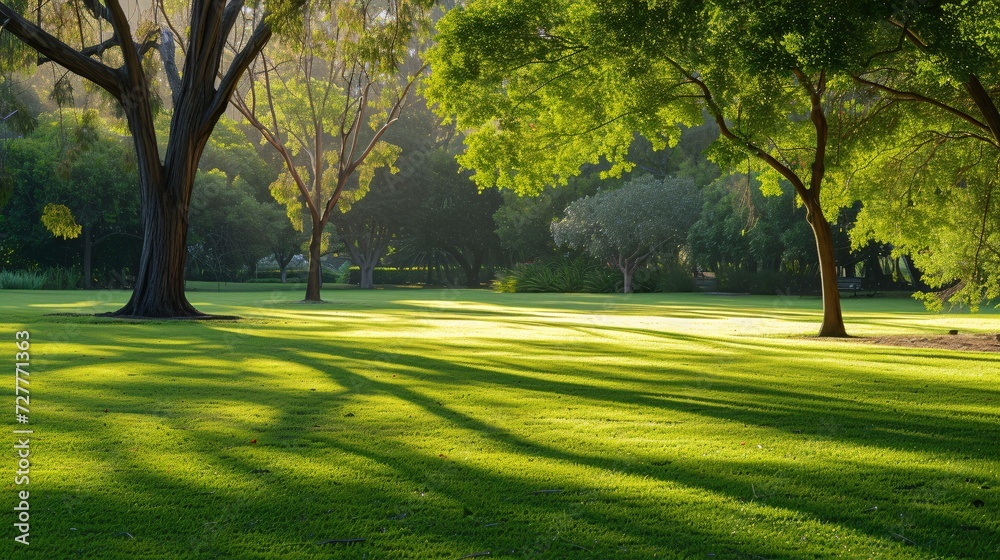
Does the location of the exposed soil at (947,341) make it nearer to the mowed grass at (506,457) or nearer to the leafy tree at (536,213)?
the mowed grass at (506,457)

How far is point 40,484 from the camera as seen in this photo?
5.96 m

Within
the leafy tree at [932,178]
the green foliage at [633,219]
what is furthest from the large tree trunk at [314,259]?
the leafy tree at [932,178]

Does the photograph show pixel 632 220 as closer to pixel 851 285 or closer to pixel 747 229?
pixel 747 229

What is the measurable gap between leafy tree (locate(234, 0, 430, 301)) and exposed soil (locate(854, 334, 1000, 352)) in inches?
566

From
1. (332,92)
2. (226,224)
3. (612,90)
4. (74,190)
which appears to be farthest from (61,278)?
(612,90)

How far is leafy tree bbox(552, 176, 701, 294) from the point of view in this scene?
53.3 meters

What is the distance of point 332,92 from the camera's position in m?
45.0

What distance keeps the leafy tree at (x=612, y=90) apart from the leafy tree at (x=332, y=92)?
483cm

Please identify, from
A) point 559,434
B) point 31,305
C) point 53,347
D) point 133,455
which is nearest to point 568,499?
point 559,434

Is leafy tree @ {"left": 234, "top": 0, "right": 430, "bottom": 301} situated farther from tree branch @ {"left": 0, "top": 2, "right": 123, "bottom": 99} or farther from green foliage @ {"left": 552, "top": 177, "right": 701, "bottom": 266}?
green foliage @ {"left": 552, "top": 177, "right": 701, "bottom": 266}

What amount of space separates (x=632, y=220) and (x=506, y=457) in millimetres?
47205

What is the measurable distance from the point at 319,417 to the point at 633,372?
19.0ft

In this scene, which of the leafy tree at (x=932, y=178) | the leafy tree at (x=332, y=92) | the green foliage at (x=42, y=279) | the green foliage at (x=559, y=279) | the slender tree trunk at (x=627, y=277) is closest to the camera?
the leafy tree at (x=932, y=178)

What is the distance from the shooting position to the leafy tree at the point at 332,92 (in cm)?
2545
